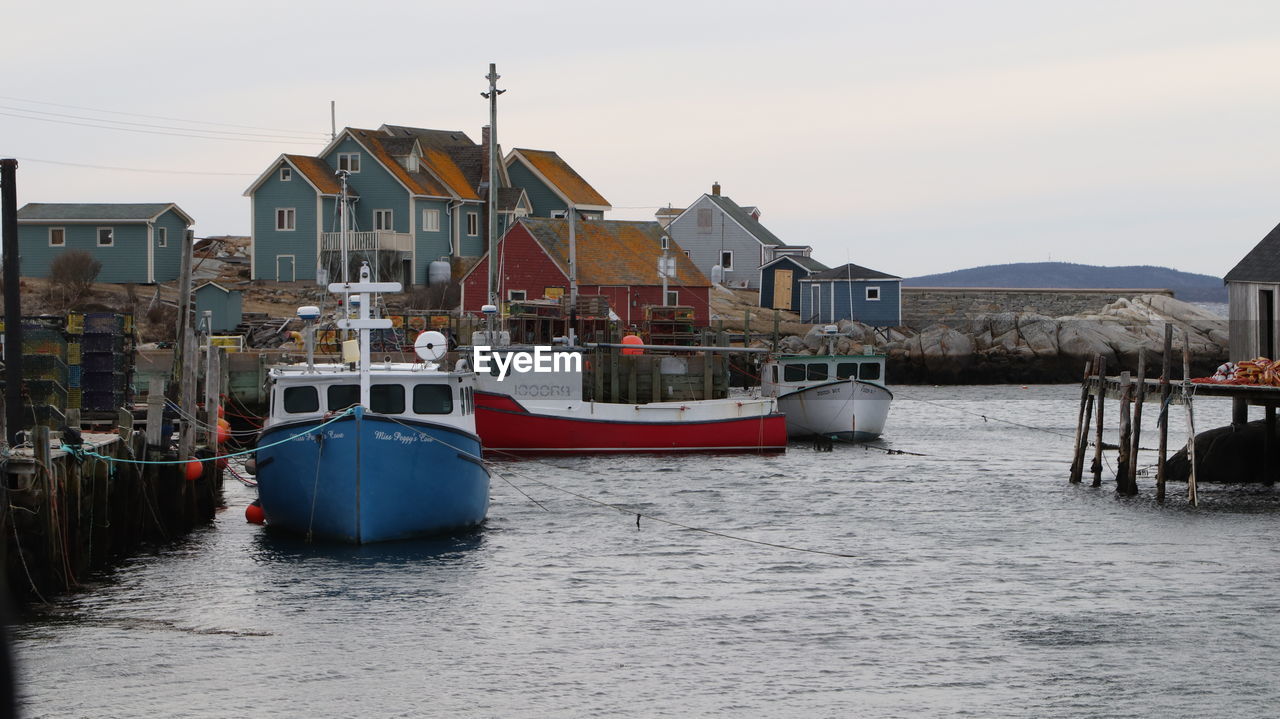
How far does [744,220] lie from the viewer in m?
85.8

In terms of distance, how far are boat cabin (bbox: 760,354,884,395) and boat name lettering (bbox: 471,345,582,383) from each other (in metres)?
8.93

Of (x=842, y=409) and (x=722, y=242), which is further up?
(x=722, y=242)

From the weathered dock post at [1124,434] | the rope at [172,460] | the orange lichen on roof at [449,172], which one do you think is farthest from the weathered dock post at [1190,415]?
the orange lichen on roof at [449,172]

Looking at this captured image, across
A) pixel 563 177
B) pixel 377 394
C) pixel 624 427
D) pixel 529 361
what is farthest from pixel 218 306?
pixel 377 394

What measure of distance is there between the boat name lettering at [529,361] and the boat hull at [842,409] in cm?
914

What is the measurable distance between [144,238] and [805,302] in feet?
112

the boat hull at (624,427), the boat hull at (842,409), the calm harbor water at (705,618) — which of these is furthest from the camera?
the boat hull at (842,409)

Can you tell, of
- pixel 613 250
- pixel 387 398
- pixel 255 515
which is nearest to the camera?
pixel 387 398

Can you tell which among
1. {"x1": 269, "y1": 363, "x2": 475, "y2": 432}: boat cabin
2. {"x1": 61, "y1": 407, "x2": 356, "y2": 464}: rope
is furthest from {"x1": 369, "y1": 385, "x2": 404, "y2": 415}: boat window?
{"x1": 61, "y1": 407, "x2": 356, "y2": 464}: rope

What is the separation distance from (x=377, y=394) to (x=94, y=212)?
152ft

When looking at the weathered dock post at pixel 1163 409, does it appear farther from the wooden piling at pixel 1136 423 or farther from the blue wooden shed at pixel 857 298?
the blue wooden shed at pixel 857 298

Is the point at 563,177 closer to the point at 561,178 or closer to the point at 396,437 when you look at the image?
the point at 561,178

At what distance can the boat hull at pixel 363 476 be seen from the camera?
20.3 meters

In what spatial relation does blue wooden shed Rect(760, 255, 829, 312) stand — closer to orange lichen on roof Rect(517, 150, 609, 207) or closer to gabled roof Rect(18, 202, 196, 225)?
orange lichen on roof Rect(517, 150, 609, 207)
